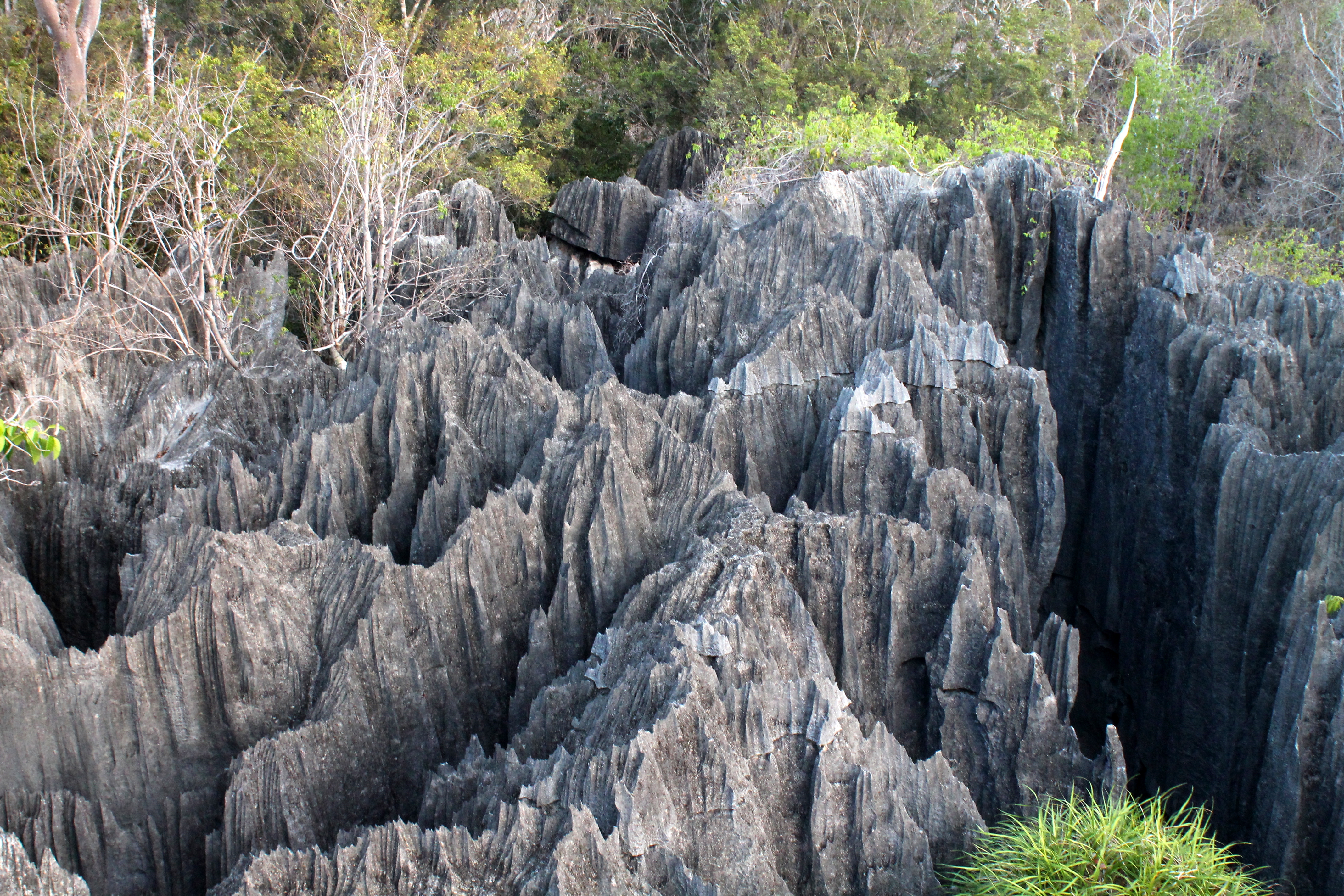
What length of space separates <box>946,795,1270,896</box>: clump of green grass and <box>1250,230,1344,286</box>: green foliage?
12540 millimetres

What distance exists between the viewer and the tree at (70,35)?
49.3 feet

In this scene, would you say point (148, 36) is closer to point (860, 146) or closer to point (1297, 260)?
point (860, 146)

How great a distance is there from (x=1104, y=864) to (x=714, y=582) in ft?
7.43

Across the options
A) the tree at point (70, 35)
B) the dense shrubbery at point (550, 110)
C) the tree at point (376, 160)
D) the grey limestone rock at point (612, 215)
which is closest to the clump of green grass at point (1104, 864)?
the dense shrubbery at point (550, 110)

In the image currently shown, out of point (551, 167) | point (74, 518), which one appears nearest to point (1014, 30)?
point (551, 167)

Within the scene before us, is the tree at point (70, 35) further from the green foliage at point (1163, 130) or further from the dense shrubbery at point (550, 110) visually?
the green foliage at point (1163, 130)


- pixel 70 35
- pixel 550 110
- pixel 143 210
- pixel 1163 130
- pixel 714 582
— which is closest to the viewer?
pixel 714 582

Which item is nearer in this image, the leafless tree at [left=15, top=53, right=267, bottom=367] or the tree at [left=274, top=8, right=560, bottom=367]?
the leafless tree at [left=15, top=53, right=267, bottom=367]

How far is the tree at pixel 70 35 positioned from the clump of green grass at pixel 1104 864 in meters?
16.0

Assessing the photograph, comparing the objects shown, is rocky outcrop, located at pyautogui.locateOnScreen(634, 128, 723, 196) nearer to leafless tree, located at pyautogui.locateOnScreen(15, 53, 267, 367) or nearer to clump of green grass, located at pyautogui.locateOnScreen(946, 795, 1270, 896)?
leafless tree, located at pyautogui.locateOnScreen(15, 53, 267, 367)

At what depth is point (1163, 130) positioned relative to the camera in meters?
22.4

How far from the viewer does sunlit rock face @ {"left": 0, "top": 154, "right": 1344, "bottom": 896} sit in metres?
4.75

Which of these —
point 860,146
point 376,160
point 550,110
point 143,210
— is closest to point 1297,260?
point 860,146

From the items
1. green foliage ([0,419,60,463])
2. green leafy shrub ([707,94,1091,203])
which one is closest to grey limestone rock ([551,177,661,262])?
green leafy shrub ([707,94,1091,203])
